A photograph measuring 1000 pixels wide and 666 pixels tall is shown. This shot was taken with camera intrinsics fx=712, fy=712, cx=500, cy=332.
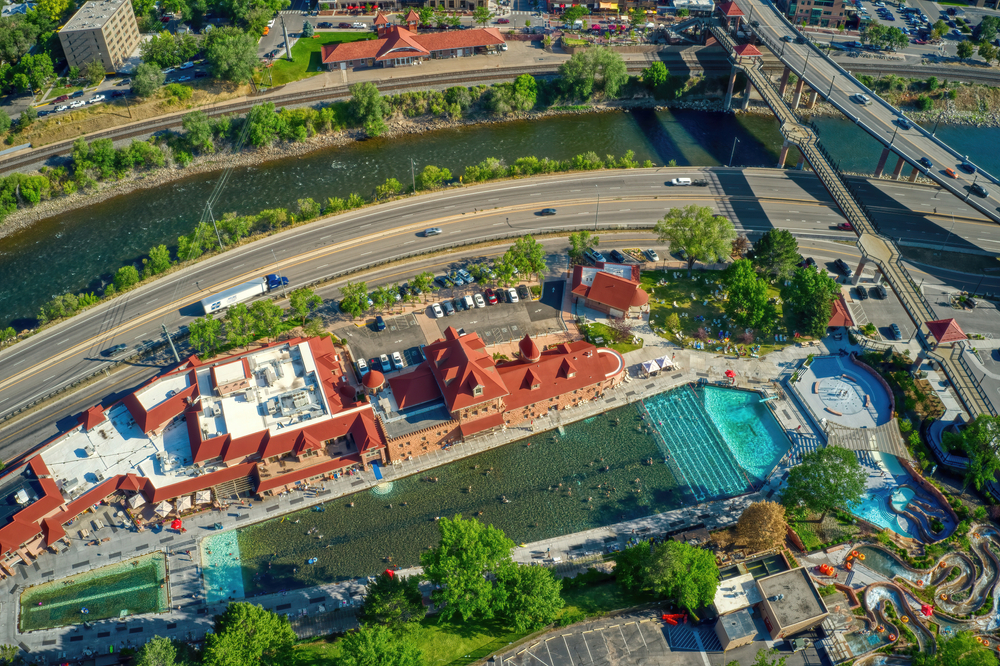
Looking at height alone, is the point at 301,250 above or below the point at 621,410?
above

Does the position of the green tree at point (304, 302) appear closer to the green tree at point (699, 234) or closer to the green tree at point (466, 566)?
the green tree at point (466, 566)

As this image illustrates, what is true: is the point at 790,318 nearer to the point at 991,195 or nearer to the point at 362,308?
the point at 991,195

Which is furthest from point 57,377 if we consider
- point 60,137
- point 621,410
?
point 621,410

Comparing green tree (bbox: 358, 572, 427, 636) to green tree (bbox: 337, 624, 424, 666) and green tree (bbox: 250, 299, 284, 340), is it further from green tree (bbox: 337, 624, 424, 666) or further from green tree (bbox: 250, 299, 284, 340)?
green tree (bbox: 250, 299, 284, 340)

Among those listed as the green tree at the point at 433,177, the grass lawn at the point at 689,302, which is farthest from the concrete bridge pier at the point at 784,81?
the green tree at the point at 433,177

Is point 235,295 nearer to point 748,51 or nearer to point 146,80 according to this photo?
point 146,80
